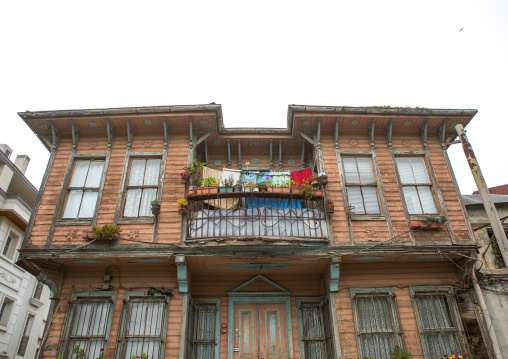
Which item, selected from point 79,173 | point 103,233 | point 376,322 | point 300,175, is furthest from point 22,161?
point 376,322

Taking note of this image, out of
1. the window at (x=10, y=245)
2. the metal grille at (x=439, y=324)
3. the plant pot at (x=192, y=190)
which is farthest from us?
the window at (x=10, y=245)

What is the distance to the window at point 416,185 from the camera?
10477mm

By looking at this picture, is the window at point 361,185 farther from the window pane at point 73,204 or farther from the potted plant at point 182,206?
the window pane at point 73,204

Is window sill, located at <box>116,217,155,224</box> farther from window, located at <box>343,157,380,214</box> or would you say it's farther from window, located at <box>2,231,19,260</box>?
window, located at <box>2,231,19,260</box>

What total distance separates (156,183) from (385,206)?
23.2 feet

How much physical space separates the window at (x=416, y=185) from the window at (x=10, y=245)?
18799 mm

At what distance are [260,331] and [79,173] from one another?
7.52 meters

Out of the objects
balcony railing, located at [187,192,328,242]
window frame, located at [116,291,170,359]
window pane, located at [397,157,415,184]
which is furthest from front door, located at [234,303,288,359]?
window pane, located at [397,157,415,184]

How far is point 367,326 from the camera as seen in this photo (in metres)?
9.23

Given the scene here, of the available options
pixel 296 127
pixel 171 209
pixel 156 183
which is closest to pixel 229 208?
pixel 171 209

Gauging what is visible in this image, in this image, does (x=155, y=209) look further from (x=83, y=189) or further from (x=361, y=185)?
(x=361, y=185)

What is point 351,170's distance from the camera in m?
11.0

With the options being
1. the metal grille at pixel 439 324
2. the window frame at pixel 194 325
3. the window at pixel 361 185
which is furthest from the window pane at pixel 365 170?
the window frame at pixel 194 325

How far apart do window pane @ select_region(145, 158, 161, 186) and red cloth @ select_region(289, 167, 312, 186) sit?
440 centimetres
